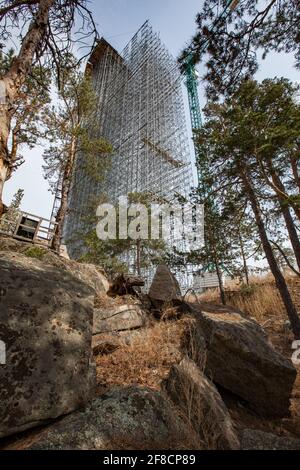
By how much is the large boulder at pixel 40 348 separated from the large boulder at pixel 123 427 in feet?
0.43

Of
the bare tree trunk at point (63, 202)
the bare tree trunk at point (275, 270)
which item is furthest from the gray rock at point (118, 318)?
the bare tree trunk at point (63, 202)

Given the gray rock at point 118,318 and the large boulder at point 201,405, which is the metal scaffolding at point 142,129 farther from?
the large boulder at point 201,405

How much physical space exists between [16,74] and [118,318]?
4102 millimetres

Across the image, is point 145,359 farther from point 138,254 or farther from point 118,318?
point 138,254

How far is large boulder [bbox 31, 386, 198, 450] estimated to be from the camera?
1.62 meters

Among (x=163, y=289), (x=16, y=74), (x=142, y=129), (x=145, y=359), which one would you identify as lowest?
(x=145, y=359)

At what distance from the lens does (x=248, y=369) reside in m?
3.55

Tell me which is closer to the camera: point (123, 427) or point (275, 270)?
point (123, 427)

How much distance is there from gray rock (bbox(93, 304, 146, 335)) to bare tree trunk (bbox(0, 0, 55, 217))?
113 inches

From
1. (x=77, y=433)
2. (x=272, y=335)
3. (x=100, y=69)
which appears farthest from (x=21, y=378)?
(x=100, y=69)

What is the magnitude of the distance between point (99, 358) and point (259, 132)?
583 cm

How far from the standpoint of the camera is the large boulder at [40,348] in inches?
65.0

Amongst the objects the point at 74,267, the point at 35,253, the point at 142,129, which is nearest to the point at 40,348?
the point at 74,267

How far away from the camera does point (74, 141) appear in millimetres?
12141
